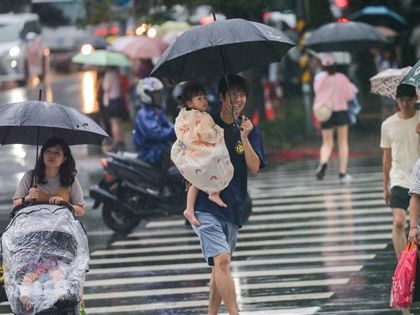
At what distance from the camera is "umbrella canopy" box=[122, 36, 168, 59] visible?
27.2 m

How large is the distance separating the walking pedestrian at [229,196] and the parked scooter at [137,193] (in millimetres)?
6730

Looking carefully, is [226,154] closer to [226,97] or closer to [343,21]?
[226,97]

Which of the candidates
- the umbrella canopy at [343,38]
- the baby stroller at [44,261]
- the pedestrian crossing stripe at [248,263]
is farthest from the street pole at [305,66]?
the baby stroller at [44,261]

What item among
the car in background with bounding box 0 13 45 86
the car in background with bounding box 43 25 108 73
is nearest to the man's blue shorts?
the car in background with bounding box 0 13 45 86

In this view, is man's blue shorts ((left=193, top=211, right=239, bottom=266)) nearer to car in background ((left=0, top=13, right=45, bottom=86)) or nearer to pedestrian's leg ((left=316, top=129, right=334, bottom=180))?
pedestrian's leg ((left=316, top=129, right=334, bottom=180))

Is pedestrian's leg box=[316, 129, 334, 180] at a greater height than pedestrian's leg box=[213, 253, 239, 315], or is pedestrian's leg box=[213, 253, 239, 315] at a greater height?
pedestrian's leg box=[316, 129, 334, 180]

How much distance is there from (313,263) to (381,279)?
1.38m

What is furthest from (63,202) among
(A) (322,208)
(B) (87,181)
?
(B) (87,181)

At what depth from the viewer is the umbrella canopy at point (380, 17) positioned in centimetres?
3216

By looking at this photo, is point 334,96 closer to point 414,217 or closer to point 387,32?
point 414,217

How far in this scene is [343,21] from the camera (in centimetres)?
2291

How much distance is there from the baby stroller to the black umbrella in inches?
28.0

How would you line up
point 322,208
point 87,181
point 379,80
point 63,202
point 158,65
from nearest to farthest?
point 63,202, point 158,65, point 379,80, point 322,208, point 87,181

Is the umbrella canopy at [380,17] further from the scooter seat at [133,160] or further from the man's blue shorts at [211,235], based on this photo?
the man's blue shorts at [211,235]
